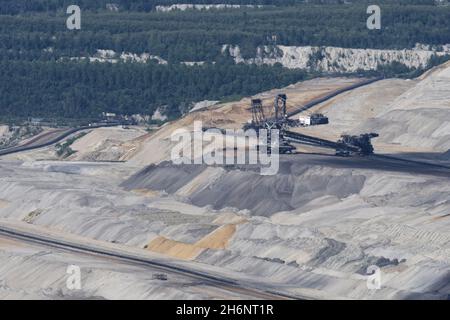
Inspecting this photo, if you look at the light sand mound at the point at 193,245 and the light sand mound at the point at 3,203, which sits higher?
the light sand mound at the point at 193,245

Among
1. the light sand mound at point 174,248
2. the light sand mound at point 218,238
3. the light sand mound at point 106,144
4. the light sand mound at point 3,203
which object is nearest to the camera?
the light sand mound at point 174,248

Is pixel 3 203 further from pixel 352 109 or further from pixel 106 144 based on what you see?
pixel 352 109

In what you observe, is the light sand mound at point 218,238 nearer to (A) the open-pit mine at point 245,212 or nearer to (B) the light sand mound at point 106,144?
(A) the open-pit mine at point 245,212

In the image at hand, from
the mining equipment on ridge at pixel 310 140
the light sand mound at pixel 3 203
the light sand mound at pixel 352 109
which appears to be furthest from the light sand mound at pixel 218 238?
the light sand mound at pixel 352 109

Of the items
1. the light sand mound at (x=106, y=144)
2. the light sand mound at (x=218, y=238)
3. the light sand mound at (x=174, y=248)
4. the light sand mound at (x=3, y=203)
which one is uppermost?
the light sand mound at (x=218, y=238)

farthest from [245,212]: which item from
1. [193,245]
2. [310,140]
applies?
[310,140]

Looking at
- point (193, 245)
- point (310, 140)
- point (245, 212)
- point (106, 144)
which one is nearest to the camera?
point (193, 245)

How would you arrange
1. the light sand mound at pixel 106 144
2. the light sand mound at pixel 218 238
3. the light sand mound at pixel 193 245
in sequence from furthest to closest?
the light sand mound at pixel 106 144
the light sand mound at pixel 218 238
the light sand mound at pixel 193 245

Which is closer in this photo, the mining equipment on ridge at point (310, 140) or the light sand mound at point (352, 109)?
the mining equipment on ridge at point (310, 140)

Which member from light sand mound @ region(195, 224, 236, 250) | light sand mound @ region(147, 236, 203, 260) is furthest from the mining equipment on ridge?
light sand mound @ region(147, 236, 203, 260)

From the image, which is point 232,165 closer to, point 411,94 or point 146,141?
point 146,141

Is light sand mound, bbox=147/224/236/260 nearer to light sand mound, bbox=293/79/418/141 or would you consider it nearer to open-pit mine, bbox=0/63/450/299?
open-pit mine, bbox=0/63/450/299

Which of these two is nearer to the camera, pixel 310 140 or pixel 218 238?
pixel 218 238
